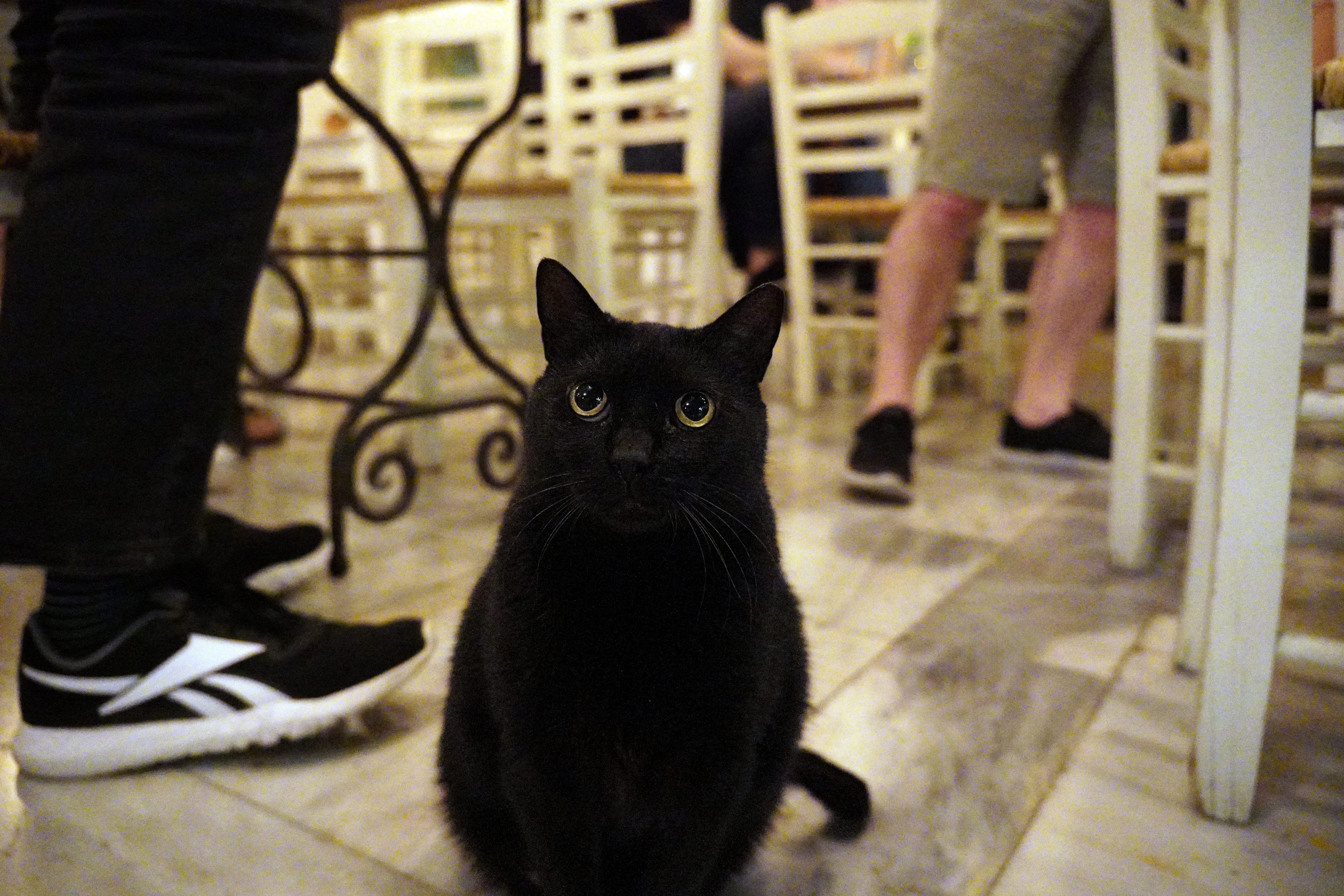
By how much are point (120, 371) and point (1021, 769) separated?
0.90 metres

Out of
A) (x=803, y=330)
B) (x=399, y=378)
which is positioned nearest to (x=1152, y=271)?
(x=399, y=378)

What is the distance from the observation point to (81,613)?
83cm

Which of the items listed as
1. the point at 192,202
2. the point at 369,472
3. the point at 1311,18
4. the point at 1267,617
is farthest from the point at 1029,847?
the point at 369,472

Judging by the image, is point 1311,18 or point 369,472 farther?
point 369,472

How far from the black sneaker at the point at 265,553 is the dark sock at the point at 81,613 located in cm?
28

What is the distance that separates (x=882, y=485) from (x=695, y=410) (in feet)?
4.05

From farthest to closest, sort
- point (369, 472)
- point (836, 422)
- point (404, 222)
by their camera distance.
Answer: point (836, 422) → point (404, 222) → point (369, 472)

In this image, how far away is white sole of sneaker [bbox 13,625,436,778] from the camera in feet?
2.72

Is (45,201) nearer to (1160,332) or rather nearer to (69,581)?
(69,581)

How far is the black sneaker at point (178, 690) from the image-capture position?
2.74ft

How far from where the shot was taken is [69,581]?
0.83 meters

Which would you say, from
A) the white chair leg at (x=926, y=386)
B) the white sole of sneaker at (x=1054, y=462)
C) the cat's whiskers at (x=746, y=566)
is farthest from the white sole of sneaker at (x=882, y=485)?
the cat's whiskers at (x=746, y=566)

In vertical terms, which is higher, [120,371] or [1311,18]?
[1311,18]

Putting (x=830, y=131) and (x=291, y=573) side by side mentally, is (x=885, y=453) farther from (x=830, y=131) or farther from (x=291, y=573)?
(x=830, y=131)
